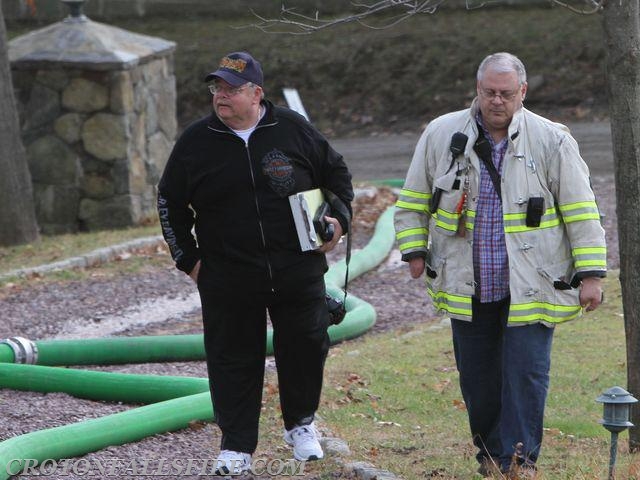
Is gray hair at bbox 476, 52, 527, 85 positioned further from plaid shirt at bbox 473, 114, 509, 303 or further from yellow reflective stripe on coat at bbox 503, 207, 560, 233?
yellow reflective stripe on coat at bbox 503, 207, 560, 233

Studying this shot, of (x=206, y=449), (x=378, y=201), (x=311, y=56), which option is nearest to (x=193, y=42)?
(x=311, y=56)

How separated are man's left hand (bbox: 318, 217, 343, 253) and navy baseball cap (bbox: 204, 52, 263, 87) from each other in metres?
0.64

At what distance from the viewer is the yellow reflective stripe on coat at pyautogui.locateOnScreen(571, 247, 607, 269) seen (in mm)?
4738

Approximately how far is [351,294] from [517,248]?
5131mm

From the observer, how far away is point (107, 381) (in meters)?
6.41

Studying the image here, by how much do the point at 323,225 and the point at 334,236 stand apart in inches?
4.9

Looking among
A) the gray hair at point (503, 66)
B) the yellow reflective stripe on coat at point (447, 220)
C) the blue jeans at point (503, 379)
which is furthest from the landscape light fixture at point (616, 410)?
the gray hair at point (503, 66)

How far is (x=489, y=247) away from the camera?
4.84 meters

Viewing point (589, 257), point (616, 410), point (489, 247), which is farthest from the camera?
point (489, 247)

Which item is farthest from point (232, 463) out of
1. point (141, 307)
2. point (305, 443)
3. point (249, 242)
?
point (141, 307)

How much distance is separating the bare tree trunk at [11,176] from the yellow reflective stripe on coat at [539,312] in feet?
26.5

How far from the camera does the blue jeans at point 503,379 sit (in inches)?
191

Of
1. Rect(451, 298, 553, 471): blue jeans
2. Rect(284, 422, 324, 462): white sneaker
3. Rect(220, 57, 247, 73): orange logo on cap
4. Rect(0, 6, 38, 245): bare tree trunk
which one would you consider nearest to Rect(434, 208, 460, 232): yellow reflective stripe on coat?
Rect(451, 298, 553, 471): blue jeans

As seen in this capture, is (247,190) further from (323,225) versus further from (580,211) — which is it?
(580,211)
